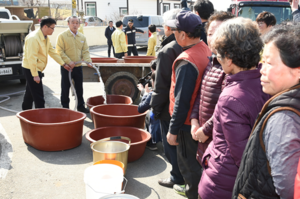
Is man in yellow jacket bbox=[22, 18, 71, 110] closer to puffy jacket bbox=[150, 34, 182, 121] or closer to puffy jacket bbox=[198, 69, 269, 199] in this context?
puffy jacket bbox=[150, 34, 182, 121]

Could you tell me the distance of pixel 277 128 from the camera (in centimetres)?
116

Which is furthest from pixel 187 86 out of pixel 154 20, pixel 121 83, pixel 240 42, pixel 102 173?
pixel 154 20

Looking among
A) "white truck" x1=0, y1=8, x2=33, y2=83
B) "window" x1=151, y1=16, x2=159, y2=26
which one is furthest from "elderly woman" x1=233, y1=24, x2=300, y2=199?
"window" x1=151, y1=16, x2=159, y2=26

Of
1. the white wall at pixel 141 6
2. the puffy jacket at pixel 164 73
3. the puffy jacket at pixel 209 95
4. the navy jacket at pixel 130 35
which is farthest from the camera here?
the white wall at pixel 141 6

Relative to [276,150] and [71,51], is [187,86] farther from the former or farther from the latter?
[71,51]

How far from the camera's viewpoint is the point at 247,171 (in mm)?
1300

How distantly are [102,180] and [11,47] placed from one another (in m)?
6.41

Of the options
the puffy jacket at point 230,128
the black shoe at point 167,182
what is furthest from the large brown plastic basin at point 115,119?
the puffy jacket at point 230,128

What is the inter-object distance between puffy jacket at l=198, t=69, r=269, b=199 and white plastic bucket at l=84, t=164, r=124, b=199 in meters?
1.07

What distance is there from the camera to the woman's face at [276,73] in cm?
120

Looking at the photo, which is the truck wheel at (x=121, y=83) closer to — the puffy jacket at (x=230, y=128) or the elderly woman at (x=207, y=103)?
the elderly woman at (x=207, y=103)

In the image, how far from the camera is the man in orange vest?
2.32 m

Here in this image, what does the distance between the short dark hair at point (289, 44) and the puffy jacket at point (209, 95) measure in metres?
0.76

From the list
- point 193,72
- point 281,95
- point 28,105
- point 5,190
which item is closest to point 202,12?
point 193,72
